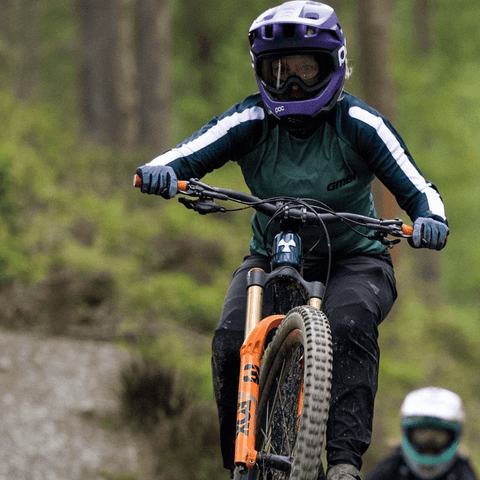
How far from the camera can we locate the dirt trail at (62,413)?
7.63 meters

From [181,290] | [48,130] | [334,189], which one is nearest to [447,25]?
[48,130]

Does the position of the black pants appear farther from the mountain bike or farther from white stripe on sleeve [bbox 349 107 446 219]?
white stripe on sleeve [bbox 349 107 446 219]

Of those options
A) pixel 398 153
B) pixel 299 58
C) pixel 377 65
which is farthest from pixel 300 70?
pixel 377 65

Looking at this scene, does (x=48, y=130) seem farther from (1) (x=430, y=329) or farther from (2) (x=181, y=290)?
(1) (x=430, y=329)

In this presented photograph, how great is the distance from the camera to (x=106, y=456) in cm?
794

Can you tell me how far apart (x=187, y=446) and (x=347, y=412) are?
4311mm

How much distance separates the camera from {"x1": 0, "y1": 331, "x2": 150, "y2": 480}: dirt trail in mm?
7629

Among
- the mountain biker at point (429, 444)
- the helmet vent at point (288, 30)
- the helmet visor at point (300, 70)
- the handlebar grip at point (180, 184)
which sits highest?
the helmet vent at point (288, 30)

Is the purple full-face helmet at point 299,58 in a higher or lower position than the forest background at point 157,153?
lower

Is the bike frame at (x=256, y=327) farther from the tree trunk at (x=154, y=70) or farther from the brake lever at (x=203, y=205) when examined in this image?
the tree trunk at (x=154, y=70)

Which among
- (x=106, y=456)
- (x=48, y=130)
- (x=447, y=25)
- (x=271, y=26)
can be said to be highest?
(x=447, y=25)

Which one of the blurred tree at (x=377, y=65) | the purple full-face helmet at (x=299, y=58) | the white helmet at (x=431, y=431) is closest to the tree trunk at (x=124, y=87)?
the blurred tree at (x=377, y=65)

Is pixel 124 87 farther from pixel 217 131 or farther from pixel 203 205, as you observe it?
pixel 203 205

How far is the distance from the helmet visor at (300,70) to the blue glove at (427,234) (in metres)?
0.85
